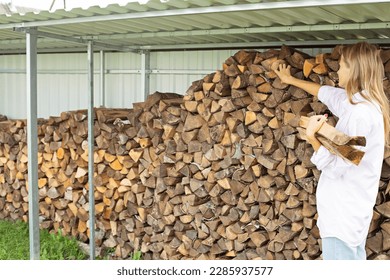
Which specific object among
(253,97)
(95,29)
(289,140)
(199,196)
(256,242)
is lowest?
(256,242)

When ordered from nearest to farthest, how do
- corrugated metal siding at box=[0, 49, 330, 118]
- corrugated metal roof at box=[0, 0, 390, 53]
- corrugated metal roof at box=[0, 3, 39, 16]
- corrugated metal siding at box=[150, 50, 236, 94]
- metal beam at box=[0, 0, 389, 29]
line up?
metal beam at box=[0, 0, 389, 29] < corrugated metal roof at box=[0, 0, 390, 53] < corrugated metal roof at box=[0, 3, 39, 16] < corrugated metal siding at box=[150, 50, 236, 94] < corrugated metal siding at box=[0, 49, 330, 118]

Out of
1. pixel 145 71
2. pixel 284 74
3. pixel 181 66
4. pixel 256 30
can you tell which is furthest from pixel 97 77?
pixel 284 74

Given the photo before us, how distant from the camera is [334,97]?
3.53 m

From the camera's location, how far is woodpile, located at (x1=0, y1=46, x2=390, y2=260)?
424 centimetres

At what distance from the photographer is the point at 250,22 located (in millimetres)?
4281

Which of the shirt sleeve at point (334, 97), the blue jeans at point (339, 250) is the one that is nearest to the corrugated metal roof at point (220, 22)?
the shirt sleeve at point (334, 97)

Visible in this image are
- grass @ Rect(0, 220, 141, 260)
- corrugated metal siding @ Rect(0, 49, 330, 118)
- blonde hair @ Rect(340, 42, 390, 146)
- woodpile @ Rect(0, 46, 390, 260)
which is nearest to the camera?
blonde hair @ Rect(340, 42, 390, 146)

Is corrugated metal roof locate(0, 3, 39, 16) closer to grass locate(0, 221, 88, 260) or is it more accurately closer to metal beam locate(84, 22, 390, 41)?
metal beam locate(84, 22, 390, 41)

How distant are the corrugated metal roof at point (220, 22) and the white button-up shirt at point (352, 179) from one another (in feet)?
1.97

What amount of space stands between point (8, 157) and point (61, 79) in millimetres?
1235

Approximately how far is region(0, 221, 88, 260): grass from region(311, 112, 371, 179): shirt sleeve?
3.38m

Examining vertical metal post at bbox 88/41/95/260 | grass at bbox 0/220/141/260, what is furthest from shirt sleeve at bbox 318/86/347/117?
grass at bbox 0/220/141/260

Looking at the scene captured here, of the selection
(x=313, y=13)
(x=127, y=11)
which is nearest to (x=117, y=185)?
(x=127, y=11)

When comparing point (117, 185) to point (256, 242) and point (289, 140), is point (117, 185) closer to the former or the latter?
point (256, 242)
